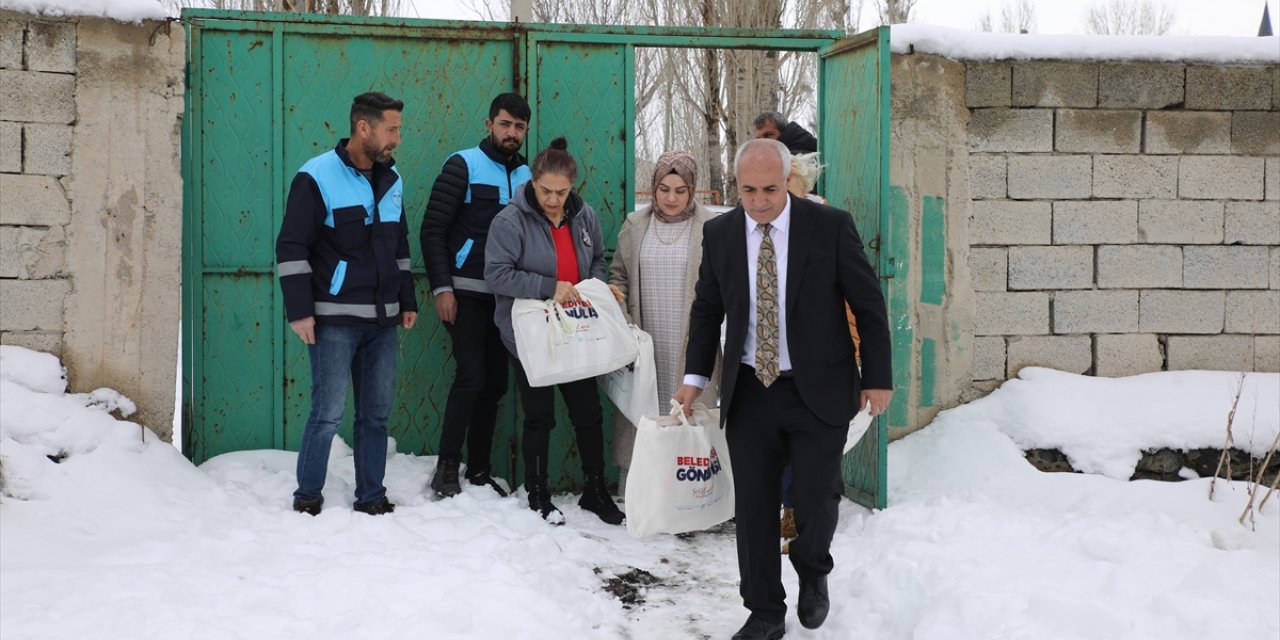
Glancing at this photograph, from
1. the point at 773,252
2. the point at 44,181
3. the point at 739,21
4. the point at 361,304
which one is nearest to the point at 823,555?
the point at 773,252

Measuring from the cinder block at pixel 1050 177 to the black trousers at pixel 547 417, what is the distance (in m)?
2.83

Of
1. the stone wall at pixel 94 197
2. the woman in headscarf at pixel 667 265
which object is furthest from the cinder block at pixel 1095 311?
the stone wall at pixel 94 197

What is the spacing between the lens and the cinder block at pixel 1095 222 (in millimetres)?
6738

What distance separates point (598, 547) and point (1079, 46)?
158 inches

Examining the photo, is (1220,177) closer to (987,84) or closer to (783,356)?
(987,84)

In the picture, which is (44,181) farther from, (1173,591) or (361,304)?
(1173,591)

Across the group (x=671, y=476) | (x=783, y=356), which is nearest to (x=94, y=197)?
(x=671, y=476)

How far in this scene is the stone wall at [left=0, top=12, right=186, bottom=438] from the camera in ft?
18.4

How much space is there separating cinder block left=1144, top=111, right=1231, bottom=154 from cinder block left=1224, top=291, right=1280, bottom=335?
871 mm

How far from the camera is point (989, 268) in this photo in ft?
21.9

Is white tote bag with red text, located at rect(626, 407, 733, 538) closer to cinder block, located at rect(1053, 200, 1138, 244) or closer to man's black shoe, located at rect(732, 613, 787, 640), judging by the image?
man's black shoe, located at rect(732, 613, 787, 640)

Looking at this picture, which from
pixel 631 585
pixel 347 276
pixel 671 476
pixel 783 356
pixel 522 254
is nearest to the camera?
pixel 783 356

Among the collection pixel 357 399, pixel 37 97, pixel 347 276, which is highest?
pixel 37 97

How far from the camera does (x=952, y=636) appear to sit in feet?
12.6
